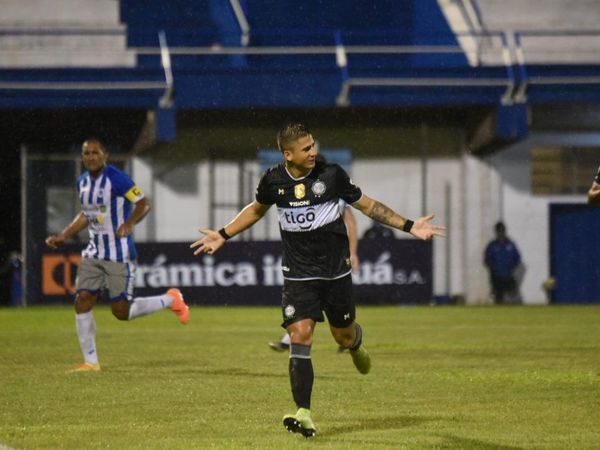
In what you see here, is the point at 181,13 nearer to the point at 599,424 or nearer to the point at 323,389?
the point at 323,389

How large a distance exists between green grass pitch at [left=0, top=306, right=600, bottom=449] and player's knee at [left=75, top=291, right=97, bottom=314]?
2.01ft

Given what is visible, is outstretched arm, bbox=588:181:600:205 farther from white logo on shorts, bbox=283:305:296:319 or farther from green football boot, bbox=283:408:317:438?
green football boot, bbox=283:408:317:438

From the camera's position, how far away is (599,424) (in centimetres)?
840

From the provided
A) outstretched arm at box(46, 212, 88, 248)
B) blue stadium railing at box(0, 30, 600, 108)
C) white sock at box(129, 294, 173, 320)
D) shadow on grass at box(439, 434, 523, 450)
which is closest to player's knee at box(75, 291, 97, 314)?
white sock at box(129, 294, 173, 320)

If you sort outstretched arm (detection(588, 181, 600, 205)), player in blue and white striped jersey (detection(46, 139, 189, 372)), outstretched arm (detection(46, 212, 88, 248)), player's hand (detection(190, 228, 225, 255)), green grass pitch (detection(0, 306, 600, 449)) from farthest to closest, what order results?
outstretched arm (detection(46, 212, 88, 248)), player in blue and white striped jersey (detection(46, 139, 189, 372)), outstretched arm (detection(588, 181, 600, 205)), player's hand (detection(190, 228, 225, 255)), green grass pitch (detection(0, 306, 600, 449))

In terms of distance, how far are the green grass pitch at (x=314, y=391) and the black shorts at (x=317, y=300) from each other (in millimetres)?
687

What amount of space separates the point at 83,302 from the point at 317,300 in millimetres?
4907

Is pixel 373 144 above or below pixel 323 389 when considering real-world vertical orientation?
above

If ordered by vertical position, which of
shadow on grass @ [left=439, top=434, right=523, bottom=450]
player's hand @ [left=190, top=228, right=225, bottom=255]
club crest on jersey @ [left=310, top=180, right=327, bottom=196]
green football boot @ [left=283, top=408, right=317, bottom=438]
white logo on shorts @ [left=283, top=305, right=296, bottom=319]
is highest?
club crest on jersey @ [left=310, top=180, right=327, bottom=196]

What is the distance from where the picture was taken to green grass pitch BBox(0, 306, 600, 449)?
7.91 meters

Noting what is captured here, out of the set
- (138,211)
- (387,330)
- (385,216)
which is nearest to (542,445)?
(385,216)

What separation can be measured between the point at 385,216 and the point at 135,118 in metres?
22.3

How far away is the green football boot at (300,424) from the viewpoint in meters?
7.65

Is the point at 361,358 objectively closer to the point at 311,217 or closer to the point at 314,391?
the point at 314,391
